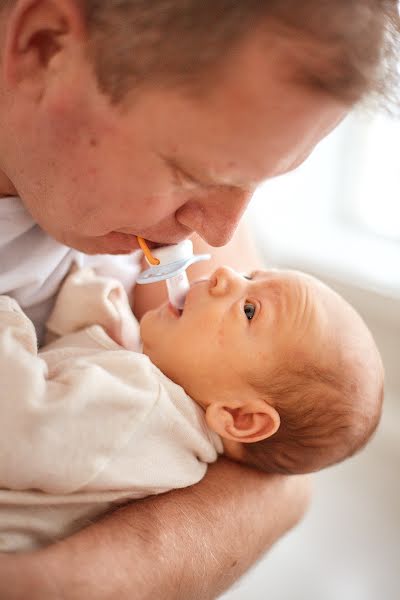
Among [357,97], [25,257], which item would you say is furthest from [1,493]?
[357,97]

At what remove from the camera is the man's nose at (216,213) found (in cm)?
87

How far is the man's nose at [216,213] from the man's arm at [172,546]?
0.39 m

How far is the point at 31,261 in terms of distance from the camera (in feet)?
3.46

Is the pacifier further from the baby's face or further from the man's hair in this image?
the man's hair

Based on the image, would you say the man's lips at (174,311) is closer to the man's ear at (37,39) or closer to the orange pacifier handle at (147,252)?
the orange pacifier handle at (147,252)

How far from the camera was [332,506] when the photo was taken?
5.83 ft

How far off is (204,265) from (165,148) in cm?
54

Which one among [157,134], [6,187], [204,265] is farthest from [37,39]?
[204,265]

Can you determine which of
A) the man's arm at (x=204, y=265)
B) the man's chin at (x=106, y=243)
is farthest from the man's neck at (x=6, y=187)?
the man's arm at (x=204, y=265)

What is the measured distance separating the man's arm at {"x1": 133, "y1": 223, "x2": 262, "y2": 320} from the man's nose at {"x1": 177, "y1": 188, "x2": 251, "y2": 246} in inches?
14.0

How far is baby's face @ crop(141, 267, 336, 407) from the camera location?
1038 mm

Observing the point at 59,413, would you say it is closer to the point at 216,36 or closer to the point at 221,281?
the point at 221,281

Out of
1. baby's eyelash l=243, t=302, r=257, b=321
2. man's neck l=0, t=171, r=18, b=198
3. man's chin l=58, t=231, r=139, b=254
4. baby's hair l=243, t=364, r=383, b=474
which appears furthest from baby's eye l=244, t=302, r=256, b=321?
man's neck l=0, t=171, r=18, b=198

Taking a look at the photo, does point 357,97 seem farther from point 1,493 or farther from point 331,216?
point 331,216
